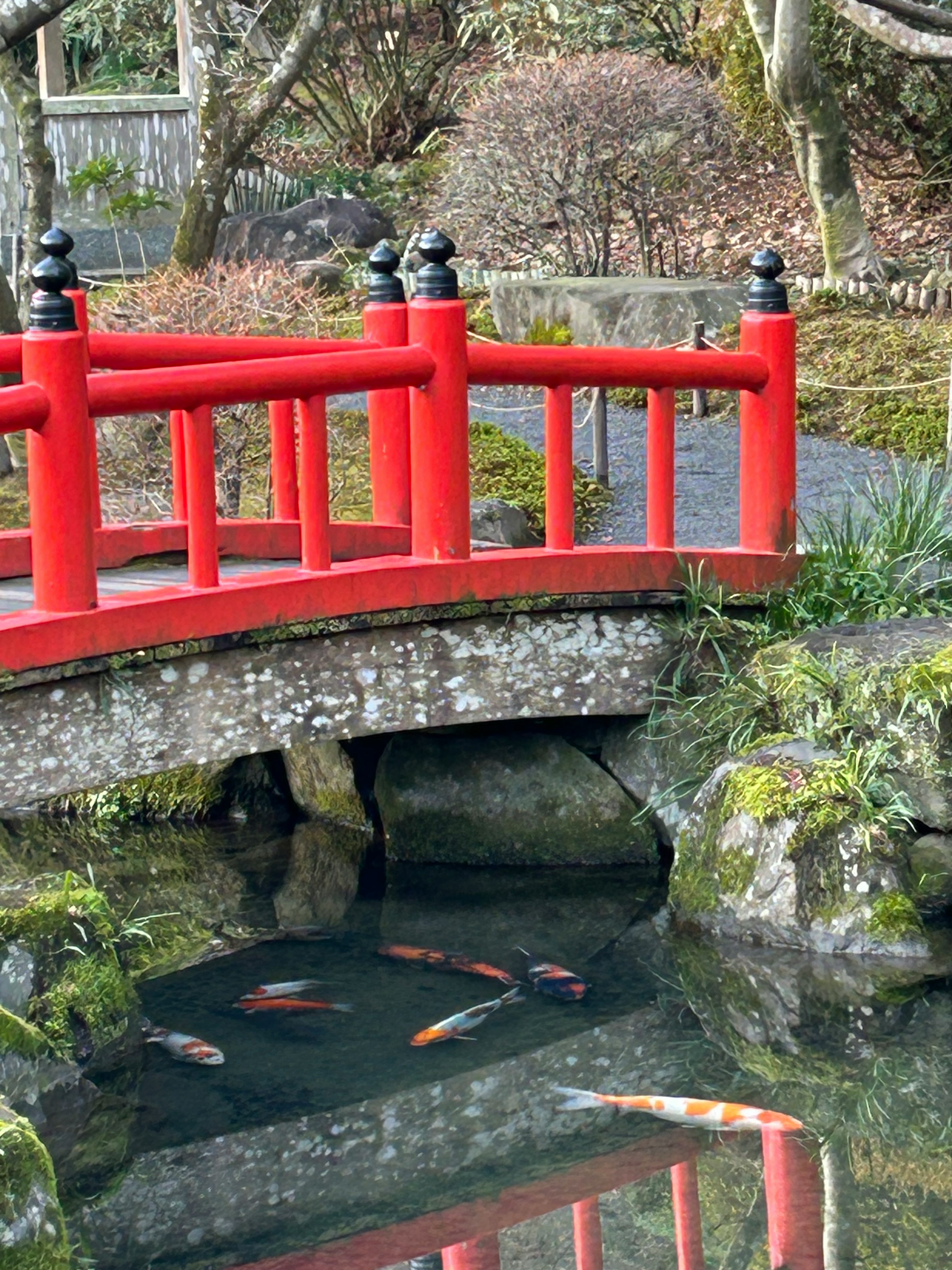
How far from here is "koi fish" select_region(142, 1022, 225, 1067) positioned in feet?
16.8

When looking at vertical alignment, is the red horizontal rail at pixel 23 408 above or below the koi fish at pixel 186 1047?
above

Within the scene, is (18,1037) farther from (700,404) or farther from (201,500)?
(700,404)

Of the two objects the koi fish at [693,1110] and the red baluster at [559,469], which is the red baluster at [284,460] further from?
the koi fish at [693,1110]

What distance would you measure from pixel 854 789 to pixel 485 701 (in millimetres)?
1226

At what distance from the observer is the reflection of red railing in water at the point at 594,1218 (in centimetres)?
409

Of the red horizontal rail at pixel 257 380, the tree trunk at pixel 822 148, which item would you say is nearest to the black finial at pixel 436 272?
the red horizontal rail at pixel 257 380

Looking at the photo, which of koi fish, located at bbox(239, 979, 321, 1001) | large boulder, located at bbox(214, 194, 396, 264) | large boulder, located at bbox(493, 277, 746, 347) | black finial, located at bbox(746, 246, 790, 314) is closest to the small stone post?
large boulder, located at bbox(493, 277, 746, 347)

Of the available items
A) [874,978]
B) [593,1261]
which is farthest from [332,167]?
[593,1261]

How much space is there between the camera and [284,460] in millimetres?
6613

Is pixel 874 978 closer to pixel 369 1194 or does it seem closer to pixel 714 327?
pixel 369 1194

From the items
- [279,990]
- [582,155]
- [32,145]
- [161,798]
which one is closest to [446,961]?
[279,990]

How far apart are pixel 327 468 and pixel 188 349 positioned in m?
0.91

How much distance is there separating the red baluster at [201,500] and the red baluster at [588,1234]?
2.14 meters

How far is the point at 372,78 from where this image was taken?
1777cm
